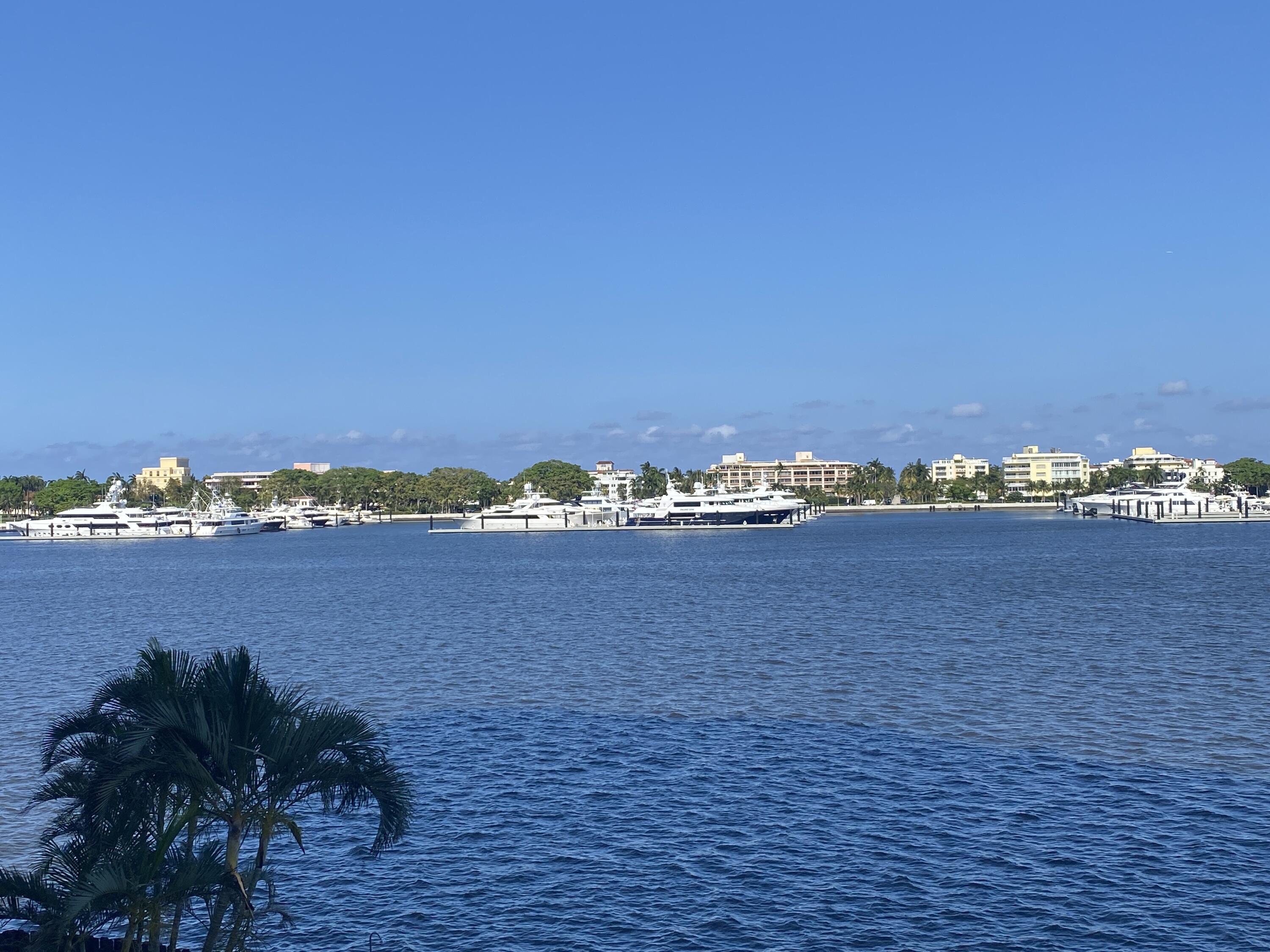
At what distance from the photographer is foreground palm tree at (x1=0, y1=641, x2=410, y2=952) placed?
51.9 feet

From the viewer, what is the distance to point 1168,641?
195 feet

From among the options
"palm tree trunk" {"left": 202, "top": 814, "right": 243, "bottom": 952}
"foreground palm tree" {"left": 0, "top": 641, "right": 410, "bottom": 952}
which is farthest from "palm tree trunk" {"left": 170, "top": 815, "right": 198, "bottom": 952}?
"palm tree trunk" {"left": 202, "top": 814, "right": 243, "bottom": 952}

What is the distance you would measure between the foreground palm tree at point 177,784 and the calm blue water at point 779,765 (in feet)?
21.3

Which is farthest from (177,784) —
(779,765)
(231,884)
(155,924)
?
(779,765)

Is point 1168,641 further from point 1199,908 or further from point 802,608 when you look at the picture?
point 1199,908

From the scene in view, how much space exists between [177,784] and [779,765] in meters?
21.5

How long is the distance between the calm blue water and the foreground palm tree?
649 cm

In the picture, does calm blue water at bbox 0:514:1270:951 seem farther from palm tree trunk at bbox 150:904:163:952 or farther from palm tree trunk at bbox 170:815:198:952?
palm tree trunk at bbox 150:904:163:952

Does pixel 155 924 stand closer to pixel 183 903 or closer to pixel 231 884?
pixel 183 903

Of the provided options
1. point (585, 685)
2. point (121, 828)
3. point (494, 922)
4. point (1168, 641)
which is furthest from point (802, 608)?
point (121, 828)

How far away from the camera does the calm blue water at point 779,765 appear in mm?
23203

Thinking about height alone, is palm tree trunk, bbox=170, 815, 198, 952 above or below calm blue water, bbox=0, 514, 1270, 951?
above

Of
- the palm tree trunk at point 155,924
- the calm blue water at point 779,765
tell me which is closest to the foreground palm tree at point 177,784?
the palm tree trunk at point 155,924

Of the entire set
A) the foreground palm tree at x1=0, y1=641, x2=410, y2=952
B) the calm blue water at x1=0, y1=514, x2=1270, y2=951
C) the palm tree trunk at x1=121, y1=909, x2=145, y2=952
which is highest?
the foreground palm tree at x1=0, y1=641, x2=410, y2=952
